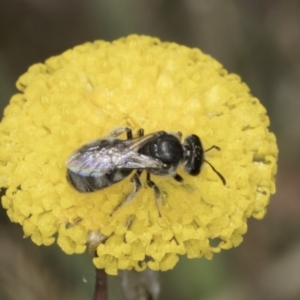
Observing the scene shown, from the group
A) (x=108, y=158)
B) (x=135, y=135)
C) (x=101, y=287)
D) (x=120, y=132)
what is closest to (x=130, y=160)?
(x=108, y=158)

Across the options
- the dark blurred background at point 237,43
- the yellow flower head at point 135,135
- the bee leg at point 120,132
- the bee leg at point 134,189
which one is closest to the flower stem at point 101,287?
the yellow flower head at point 135,135

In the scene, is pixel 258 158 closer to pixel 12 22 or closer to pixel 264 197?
pixel 264 197

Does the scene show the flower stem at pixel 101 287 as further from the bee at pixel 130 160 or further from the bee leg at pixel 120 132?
the bee leg at pixel 120 132

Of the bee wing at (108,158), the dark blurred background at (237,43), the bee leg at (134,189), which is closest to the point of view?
the bee wing at (108,158)

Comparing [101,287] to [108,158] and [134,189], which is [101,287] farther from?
[108,158]

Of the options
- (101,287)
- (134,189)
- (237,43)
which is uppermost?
(237,43)

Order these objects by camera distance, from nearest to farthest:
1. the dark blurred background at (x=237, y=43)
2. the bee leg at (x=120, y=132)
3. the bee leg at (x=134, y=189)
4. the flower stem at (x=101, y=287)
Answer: the bee leg at (x=134, y=189), the bee leg at (x=120, y=132), the flower stem at (x=101, y=287), the dark blurred background at (x=237, y=43)

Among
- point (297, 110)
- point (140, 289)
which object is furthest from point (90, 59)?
point (297, 110)

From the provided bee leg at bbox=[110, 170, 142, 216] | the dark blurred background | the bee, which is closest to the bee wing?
the bee
